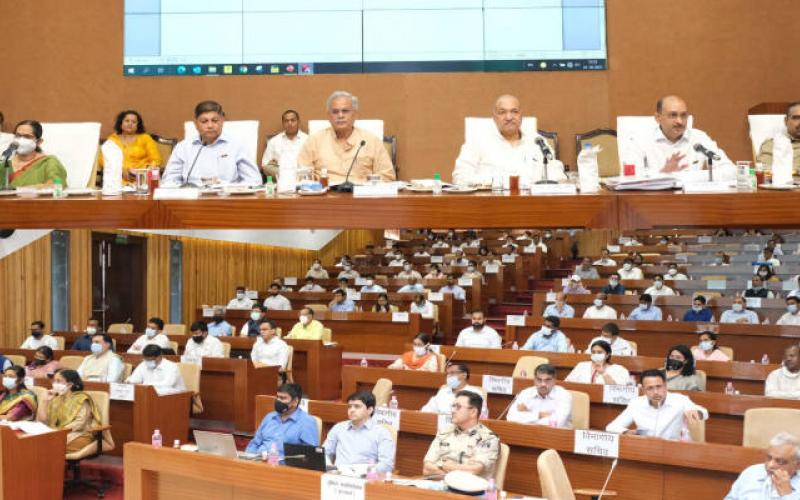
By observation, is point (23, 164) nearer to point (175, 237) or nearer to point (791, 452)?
point (791, 452)

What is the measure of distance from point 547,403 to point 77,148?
347 cm

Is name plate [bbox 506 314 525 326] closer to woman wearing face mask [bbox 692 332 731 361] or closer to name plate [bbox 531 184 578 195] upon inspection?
woman wearing face mask [bbox 692 332 731 361]

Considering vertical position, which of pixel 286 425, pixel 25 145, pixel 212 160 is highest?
pixel 25 145

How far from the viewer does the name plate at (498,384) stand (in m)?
6.88

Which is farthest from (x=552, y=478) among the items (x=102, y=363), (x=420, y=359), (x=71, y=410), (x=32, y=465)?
(x=102, y=363)

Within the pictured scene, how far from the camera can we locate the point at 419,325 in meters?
11.1

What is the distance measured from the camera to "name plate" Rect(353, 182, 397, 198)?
3807mm

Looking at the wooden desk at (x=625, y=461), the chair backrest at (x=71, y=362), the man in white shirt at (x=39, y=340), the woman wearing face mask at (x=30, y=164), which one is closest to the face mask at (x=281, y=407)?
the wooden desk at (x=625, y=461)

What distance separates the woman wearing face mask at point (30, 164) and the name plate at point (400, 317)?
602 centimetres

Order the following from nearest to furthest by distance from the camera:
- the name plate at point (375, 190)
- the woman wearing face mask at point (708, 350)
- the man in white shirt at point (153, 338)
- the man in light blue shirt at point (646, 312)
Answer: the name plate at point (375, 190), the woman wearing face mask at point (708, 350), the man in white shirt at point (153, 338), the man in light blue shirt at point (646, 312)

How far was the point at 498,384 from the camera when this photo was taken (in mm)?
6934

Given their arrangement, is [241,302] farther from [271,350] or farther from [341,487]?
[341,487]

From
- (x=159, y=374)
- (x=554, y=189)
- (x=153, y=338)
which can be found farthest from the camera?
(x=153, y=338)

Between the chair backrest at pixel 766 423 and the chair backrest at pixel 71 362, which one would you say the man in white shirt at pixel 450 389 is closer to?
the chair backrest at pixel 766 423
